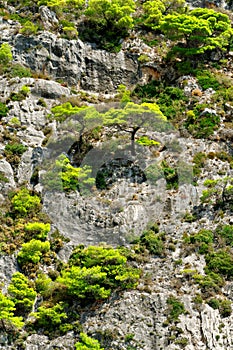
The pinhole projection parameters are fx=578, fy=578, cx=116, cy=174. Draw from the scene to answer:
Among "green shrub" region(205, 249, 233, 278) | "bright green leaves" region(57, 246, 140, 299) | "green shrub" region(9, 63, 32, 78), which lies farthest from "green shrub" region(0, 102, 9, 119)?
"green shrub" region(205, 249, 233, 278)

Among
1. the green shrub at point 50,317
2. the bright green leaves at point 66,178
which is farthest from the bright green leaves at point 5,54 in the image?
the green shrub at point 50,317

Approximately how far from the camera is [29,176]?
134 ft

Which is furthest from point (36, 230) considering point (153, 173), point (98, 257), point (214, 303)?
point (214, 303)

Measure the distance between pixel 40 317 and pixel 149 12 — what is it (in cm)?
3542

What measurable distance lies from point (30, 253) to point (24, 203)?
4.08 metres

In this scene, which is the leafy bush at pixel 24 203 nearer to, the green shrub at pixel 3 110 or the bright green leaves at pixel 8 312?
the bright green leaves at pixel 8 312

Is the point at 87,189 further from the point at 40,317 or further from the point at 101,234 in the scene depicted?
the point at 40,317

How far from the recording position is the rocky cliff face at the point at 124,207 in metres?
32.0

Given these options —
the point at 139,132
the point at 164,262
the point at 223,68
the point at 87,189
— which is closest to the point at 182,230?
the point at 164,262

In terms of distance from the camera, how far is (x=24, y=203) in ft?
124

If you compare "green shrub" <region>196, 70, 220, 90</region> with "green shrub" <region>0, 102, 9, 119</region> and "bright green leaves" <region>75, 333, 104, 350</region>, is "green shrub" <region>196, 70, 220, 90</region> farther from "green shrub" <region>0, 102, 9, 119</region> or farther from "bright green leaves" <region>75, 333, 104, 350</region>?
"bright green leaves" <region>75, 333, 104, 350</region>

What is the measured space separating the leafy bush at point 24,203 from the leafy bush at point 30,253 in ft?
9.26

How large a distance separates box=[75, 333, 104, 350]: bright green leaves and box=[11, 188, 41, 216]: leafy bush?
32.5ft

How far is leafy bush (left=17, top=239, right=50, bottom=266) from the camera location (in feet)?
115
